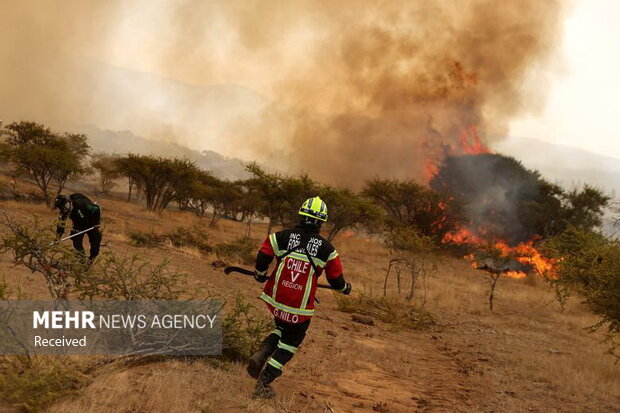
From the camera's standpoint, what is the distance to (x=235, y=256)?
1927cm

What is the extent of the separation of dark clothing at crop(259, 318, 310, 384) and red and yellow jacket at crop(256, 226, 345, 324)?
0.45 feet

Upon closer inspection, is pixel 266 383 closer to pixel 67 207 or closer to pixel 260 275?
pixel 260 275

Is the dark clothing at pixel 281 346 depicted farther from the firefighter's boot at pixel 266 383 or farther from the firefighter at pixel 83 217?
the firefighter at pixel 83 217

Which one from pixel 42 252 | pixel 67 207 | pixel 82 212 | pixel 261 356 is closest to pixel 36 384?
pixel 42 252

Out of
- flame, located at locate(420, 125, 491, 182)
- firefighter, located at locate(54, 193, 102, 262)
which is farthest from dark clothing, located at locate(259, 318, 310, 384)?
flame, located at locate(420, 125, 491, 182)

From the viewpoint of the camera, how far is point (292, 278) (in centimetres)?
510

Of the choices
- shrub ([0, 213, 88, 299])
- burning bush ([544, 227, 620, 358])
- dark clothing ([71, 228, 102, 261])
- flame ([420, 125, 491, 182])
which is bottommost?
dark clothing ([71, 228, 102, 261])

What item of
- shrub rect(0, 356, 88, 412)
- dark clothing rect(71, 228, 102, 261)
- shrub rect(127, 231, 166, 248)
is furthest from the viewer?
shrub rect(127, 231, 166, 248)

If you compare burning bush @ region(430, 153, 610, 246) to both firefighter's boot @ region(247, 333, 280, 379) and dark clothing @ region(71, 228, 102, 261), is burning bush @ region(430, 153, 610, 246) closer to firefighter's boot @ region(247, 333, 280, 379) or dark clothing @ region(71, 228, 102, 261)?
dark clothing @ region(71, 228, 102, 261)

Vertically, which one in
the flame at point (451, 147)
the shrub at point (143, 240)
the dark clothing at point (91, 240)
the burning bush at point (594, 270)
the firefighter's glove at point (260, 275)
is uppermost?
the flame at point (451, 147)

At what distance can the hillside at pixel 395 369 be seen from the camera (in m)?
4.69

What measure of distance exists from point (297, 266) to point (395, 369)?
4.21 meters

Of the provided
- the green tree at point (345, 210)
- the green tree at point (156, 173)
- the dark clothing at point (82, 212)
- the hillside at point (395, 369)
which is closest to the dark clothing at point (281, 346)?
the hillside at point (395, 369)

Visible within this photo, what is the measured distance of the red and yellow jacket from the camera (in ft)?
16.7
